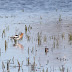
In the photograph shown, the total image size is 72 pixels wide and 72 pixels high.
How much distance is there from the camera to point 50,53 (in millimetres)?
12961

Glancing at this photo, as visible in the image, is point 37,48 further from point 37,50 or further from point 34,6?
point 34,6

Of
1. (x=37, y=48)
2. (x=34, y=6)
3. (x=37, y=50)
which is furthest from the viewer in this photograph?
(x=34, y=6)

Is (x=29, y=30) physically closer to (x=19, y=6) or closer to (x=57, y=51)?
(x=57, y=51)

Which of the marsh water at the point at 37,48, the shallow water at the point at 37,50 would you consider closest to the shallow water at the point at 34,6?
the marsh water at the point at 37,48

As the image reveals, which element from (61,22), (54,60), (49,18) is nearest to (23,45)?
(54,60)

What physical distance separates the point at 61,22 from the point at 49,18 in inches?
91.6

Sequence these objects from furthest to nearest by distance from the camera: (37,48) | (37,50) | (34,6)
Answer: (34,6) < (37,48) < (37,50)

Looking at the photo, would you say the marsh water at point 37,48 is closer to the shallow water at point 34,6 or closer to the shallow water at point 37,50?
the shallow water at point 37,50

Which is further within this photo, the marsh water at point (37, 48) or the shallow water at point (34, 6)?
the shallow water at point (34, 6)

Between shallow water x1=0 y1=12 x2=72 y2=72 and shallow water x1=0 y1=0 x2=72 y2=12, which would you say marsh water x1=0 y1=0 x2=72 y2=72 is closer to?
shallow water x1=0 y1=12 x2=72 y2=72

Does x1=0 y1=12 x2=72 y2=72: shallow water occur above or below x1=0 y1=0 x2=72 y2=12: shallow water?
below

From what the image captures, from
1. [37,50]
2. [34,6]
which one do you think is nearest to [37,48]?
[37,50]

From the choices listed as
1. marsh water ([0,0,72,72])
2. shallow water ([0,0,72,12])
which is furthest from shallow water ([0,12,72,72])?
shallow water ([0,0,72,12])

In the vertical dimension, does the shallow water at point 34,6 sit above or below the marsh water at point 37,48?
above
